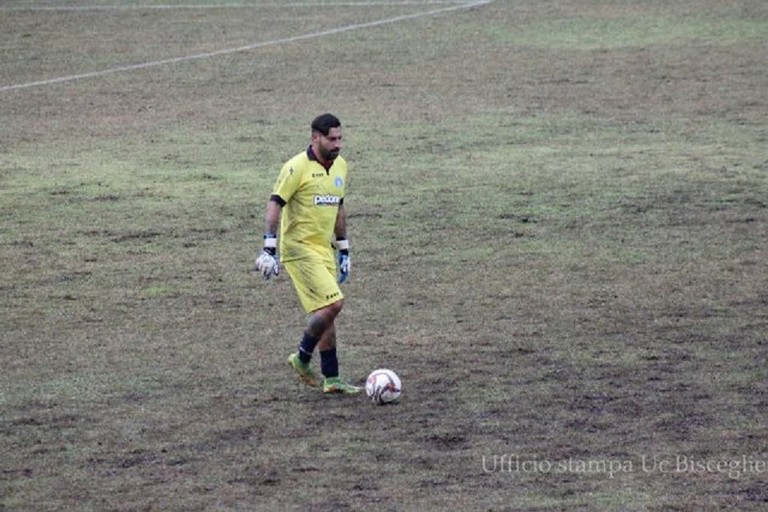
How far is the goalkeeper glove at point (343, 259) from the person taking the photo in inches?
520

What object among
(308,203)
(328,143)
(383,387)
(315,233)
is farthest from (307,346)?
(328,143)

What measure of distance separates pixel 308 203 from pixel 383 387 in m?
1.63

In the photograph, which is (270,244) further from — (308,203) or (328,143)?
(328,143)

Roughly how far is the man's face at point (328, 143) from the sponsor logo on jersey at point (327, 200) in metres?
0.32

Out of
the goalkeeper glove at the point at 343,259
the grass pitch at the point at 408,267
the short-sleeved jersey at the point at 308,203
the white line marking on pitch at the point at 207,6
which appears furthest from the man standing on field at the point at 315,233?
the white line marking on pitch at the point at 207,6

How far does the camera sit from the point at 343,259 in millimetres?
13227

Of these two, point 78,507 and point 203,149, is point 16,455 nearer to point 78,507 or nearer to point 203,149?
point 78,507

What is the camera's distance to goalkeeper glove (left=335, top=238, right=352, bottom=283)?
13219mm

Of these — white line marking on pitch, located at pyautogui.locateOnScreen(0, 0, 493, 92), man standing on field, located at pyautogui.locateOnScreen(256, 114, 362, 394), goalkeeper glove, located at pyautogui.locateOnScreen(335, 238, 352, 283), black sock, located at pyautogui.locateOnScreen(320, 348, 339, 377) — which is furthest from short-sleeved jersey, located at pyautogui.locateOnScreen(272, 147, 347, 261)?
white line marking on pitch, located at pyautogui.locateOnScreen(0, 0, 493, 92)

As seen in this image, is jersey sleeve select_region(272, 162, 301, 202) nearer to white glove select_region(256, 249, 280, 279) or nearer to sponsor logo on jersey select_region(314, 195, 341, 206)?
sponsor logo on jersey select_region(314, 195, 341, 206)

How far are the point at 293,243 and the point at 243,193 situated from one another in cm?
795

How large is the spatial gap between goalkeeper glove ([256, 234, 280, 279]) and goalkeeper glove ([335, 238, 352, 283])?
0.94m

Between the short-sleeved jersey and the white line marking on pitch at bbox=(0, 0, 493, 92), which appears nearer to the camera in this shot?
the short-sleeved jersey

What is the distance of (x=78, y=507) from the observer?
10406 mm
